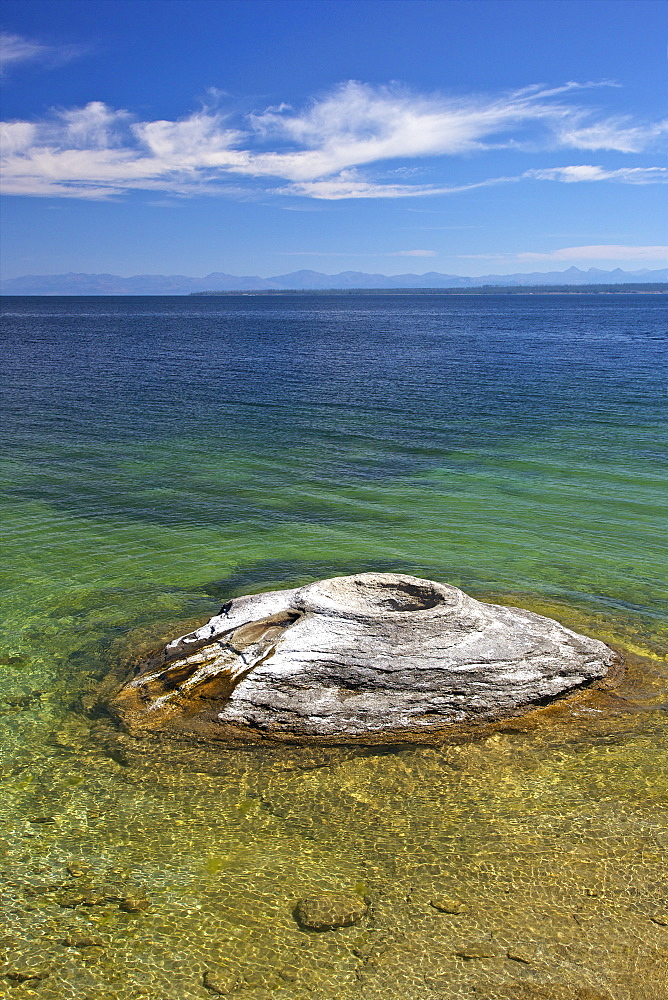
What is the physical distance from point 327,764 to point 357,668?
5.08 feet

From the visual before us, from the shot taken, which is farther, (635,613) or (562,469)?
(562,469)

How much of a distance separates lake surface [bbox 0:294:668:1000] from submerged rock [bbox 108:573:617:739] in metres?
0.47

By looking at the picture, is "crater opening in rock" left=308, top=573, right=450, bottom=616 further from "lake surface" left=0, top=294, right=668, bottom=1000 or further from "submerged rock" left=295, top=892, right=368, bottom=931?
"submerged rock" left=295, top=892, right=368, bottom=931

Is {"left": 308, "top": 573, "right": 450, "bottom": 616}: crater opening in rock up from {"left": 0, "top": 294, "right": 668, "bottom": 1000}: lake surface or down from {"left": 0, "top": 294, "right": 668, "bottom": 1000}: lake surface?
up

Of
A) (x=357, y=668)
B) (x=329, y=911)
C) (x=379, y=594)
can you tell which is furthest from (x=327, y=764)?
(x=379, y=594)

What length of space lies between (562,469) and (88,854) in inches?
866

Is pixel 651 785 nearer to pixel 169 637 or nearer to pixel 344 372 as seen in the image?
pixel 169 637

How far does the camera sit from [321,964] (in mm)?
6555

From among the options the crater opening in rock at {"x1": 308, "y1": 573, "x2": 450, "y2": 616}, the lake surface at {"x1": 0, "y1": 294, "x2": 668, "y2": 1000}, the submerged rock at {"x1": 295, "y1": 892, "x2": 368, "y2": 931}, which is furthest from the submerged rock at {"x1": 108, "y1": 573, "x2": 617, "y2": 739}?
the submerged rock at {"x1": 295, "y1": 892, "x2": 368, "y2": 931}

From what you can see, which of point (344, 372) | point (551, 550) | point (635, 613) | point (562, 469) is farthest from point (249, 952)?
point (344, 372)

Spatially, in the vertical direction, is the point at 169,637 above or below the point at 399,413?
below

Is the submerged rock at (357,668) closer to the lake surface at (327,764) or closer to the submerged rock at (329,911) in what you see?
the lake surface at (327,764)

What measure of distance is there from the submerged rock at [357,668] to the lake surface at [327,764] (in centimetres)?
47

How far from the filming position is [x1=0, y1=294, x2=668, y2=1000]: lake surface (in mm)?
6652
